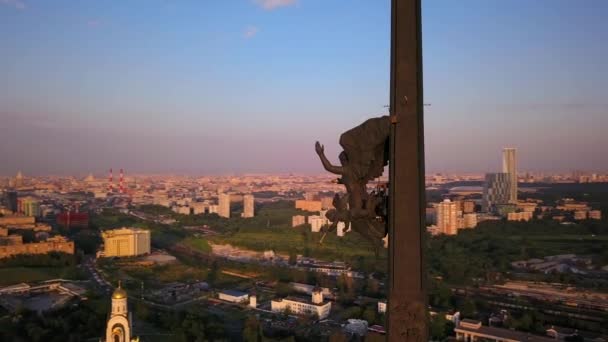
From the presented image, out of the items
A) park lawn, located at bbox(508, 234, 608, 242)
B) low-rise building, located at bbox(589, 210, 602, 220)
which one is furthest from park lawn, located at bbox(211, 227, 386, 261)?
low-rise building, located at bbox(589, 210, 602, 220)

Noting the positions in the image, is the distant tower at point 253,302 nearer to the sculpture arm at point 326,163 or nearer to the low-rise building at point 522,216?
the low-rise building at point 522,216

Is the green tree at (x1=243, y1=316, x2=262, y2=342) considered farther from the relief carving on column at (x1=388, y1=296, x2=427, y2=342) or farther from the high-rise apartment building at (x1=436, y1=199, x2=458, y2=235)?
the high-rise apartment building at (x1=436, y1=199, x2=458, y2=235)

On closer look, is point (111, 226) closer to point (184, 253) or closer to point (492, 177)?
point (184, 253)

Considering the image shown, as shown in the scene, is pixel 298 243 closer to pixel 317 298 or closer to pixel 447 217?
pixel 447 217

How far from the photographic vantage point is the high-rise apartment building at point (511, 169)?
16500 millimetres

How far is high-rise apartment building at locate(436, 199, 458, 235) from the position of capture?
20750mm

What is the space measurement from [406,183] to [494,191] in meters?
22.9

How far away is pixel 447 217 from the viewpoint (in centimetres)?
2131

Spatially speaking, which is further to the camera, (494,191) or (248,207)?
(248,207)

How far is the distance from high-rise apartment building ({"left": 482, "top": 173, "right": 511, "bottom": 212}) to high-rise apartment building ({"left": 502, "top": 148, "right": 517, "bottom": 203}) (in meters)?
0.14

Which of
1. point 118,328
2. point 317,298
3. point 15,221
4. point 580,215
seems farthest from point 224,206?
point 118,328

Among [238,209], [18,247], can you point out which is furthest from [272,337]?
[238,209]

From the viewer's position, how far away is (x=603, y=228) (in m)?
18.4

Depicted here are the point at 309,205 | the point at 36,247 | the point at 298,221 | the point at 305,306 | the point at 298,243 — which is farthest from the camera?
the point at 309,205
